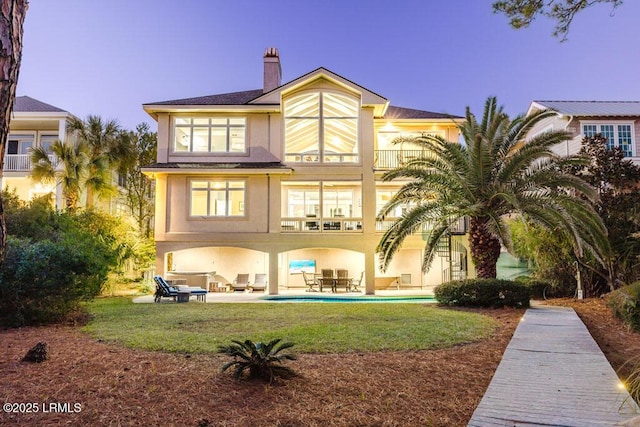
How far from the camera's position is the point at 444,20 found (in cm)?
7419

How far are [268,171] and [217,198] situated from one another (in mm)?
2847

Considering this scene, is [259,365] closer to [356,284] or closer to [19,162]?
[356,284]

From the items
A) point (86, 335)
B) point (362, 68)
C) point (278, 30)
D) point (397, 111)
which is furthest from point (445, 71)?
point (86, 335)

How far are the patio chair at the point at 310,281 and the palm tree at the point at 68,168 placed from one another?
11.2 m

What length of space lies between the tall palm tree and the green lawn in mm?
10153

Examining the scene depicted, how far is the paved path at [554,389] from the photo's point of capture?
4.14m

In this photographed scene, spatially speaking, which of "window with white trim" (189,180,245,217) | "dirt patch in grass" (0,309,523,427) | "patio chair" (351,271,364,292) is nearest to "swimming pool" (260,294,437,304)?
"patio chair" (351,271,364,292)

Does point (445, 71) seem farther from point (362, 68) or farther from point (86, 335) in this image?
point (86, 335)

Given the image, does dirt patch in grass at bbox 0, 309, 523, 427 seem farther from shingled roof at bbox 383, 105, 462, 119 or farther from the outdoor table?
shingled roof at bbox 383, 105, 462, 119

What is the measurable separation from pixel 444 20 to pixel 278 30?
44710 millimetres

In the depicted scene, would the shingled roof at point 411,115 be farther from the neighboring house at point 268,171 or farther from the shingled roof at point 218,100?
the shingled roof at point 218,100

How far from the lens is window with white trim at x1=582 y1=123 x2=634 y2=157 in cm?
2212

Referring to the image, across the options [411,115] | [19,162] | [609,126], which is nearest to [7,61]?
[411,115]

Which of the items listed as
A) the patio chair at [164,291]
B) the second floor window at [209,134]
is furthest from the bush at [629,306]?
the second floor window at [209,134]
